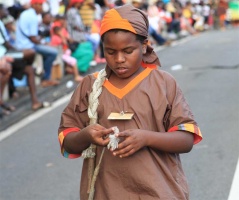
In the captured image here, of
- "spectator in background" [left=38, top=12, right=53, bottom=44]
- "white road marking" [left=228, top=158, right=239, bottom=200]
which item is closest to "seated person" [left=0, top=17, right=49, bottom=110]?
"spectator in background" [left=38, top=12, right=53, bottom=44]

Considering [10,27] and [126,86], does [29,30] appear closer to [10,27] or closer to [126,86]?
[10,27]

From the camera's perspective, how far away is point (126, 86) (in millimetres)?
2951

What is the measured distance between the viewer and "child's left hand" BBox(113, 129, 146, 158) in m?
2.69

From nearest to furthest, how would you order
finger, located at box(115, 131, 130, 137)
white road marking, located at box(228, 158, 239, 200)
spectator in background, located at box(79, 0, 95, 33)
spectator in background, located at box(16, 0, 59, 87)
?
finger, located at box(115, 131, 130, 137) < white road marking, located at box(228, 158, 239, 200) < spectator in background, located at box(16, 0, 59, 87) < spectator in background, located at box(79, 0, 95, 33)

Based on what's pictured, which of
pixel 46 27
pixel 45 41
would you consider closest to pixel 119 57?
pixel 45 41

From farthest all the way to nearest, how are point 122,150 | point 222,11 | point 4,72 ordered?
point 222,11, point 4,72, point 122,150

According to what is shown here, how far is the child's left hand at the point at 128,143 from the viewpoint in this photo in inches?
106

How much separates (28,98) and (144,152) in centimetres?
775

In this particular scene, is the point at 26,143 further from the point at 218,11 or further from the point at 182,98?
the point at 218,11

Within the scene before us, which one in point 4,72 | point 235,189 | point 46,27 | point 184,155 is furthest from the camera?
point 46,27

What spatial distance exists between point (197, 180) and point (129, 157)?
3093 millimetres

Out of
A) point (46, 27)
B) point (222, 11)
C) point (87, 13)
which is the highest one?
point (46, 27)

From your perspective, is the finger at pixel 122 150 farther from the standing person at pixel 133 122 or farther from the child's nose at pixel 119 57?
the child's nose at pixel 119 57

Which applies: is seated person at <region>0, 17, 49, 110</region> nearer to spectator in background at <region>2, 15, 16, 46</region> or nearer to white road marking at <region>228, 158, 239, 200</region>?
spectator in background at <region>2, 15, 16, 46</region>
